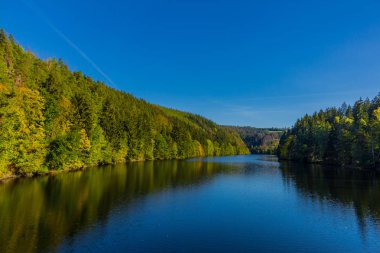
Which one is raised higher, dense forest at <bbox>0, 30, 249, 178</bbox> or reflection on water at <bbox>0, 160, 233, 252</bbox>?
dense forest at <bbox>0, 30, 249, 178</bbox>

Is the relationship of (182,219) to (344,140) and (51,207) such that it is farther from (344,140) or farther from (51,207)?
(344,140)

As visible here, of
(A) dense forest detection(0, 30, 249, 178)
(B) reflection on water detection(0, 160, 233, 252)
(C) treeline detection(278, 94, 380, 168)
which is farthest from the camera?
(C) treeline detection(278, 94, 380, 168)

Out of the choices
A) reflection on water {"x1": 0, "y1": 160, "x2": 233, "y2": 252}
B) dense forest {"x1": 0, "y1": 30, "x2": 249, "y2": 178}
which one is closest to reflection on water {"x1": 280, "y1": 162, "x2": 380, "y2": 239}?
reflection on water {"x1": 0, "y1": 160, "x2": 233, "y2": 252}

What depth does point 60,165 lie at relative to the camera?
66.8 m

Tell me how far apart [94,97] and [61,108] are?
33.3 meters

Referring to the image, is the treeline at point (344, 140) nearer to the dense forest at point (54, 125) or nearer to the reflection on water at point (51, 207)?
the reflection on water at point (51, 207)

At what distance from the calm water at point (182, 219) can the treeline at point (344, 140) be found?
39.6 m

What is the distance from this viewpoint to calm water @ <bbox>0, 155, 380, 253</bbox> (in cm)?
2258

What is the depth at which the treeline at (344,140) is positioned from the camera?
8169 centimetres

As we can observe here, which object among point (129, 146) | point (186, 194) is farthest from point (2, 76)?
point (129, 146)

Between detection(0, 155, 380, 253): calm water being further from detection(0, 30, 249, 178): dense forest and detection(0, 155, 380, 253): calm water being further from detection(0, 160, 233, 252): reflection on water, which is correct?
detection(0, 30, 249, 178): dense forest

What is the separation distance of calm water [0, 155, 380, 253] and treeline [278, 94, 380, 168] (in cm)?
3960

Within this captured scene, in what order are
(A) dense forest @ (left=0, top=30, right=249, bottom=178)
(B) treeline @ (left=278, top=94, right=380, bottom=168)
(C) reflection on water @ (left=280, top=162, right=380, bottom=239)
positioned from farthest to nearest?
(B) treeline @ (left=278, top=94, right=380, bottom=168) → (A) dense forest @ (left=0, top=30, right=249, bottom=178) → (C) reflection on water @ (left=280, top=162, right=380, bottom=239)

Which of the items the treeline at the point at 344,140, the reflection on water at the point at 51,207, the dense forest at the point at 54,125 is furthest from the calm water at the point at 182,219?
the treeline at the point at 344,140
